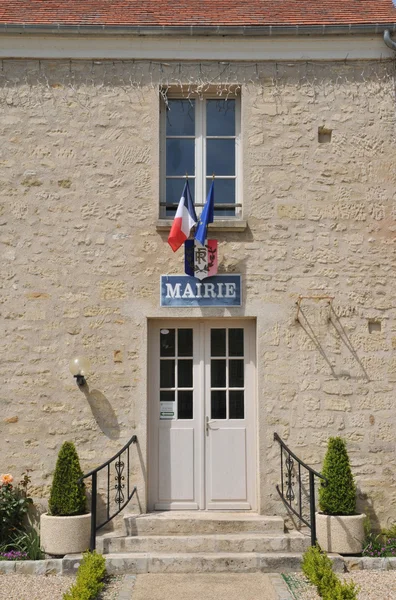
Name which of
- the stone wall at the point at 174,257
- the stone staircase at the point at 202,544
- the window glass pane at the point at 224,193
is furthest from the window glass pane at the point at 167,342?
the stone staircase at the point at 202,544

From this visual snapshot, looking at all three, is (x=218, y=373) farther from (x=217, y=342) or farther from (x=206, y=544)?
(x=206, y=544)

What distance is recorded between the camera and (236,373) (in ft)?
23.6

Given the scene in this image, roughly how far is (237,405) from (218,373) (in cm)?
41

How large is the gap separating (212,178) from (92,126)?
1470 millimetres

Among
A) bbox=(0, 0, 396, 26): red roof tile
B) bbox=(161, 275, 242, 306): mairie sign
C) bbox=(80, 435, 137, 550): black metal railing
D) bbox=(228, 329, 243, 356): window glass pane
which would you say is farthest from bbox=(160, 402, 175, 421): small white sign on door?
bbox=(0, 0, 396, 26): red roof tile

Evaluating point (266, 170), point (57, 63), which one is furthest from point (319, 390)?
point (57, 63)

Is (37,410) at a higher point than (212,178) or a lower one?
lower

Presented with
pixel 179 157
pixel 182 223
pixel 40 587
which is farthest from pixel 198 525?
pixel 179 157

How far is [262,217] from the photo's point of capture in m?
7.16

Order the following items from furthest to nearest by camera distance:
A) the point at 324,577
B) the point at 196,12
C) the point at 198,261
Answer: the point at 196,12, the point at 198,261, the point at 324,577

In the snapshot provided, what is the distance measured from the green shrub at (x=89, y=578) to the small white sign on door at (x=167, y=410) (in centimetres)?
164

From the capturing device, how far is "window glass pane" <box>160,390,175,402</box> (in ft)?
23.4

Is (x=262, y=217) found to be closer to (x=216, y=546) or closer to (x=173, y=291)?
(x=173, y=291)

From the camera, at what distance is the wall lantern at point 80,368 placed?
6805 mm
